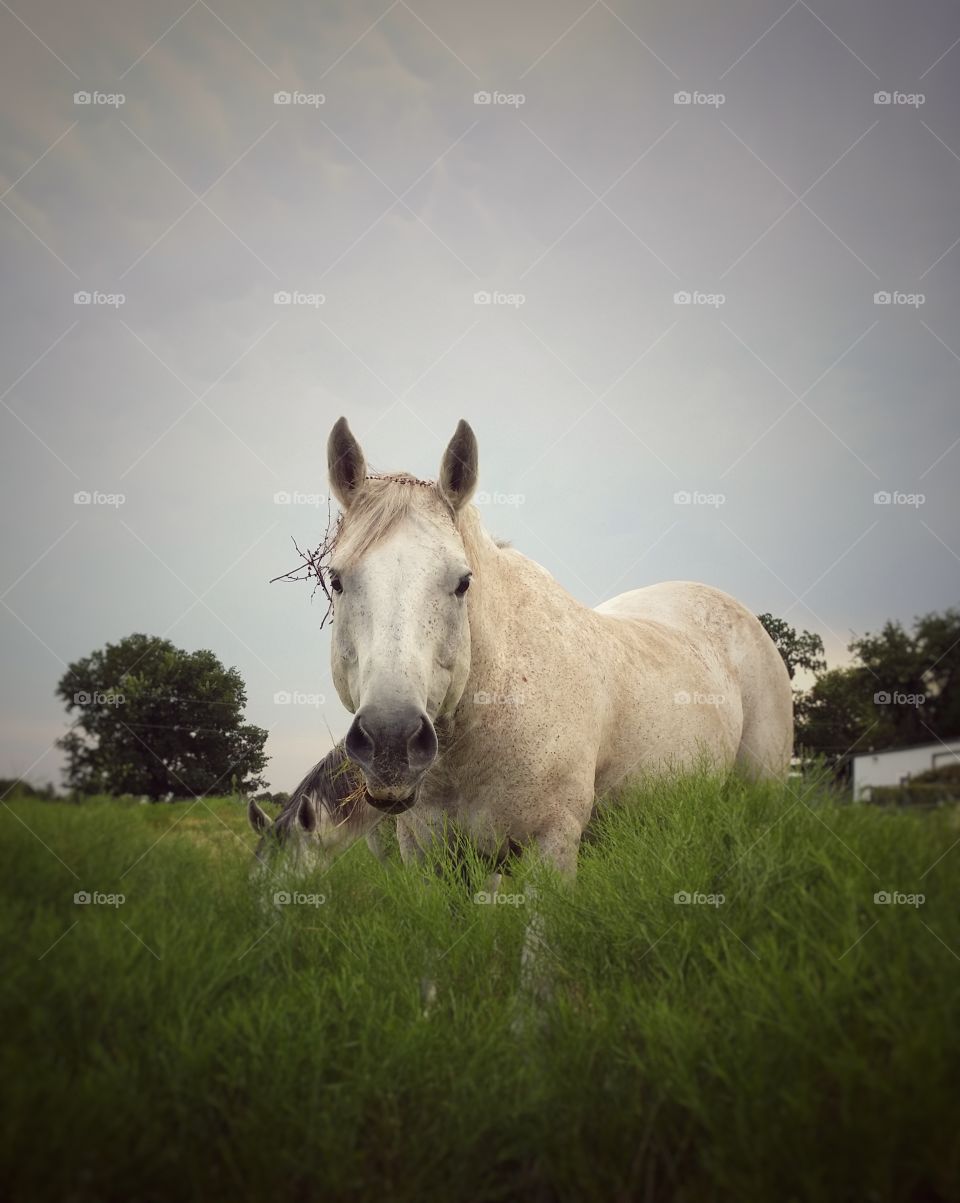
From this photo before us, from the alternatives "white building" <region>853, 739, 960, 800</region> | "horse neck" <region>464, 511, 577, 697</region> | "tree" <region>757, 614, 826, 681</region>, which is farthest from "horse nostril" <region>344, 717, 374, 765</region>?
"tree" <region>757, 614, 826, 681</region>

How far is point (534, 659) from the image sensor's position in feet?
14.6

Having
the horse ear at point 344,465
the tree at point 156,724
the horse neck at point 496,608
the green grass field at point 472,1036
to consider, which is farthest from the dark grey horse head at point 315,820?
the horse ear at point 344,465

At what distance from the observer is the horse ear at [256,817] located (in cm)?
379

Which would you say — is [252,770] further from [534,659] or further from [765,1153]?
[765,1153]

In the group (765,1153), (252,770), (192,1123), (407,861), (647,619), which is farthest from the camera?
(647,619)

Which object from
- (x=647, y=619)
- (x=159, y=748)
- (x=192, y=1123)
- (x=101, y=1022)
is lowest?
(x=192, y=1123)

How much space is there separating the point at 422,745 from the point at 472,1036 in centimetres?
110

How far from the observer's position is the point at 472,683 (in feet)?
13.7

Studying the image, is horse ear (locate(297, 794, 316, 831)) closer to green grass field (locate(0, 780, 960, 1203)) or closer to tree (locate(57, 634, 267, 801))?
tree (locate(57, 634, 267, 801))

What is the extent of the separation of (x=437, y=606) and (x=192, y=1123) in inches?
86.1

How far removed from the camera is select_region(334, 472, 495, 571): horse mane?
148 inches

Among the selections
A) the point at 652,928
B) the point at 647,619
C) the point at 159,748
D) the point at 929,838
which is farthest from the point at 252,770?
the point at 647,619

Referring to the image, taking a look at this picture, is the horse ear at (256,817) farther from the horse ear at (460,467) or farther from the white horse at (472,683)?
the horse ear at (460,467)

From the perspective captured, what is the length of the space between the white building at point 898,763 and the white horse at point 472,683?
140 cm
